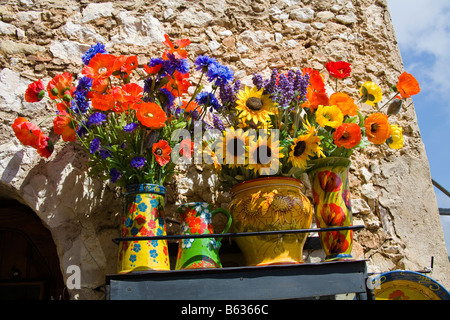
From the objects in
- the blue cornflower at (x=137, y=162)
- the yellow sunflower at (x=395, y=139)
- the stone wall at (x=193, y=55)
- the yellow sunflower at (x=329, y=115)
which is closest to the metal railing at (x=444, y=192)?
the stone wall at (x=193, y=55)

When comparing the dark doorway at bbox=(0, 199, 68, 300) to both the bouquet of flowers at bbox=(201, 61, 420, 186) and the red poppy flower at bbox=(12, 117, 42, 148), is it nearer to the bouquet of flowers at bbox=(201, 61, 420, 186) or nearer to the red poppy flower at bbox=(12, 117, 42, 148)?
the red poppy flower at bbox=(12, 117, 42, 148)

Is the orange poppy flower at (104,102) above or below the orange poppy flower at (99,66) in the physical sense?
below

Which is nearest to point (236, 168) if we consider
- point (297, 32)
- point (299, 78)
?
point (299, 78)

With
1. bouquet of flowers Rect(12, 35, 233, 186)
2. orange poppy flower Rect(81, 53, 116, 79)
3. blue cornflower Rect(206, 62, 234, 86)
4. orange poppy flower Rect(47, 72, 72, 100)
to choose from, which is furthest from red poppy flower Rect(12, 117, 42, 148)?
blue cornflower Rect(206, 62, 234, 86)

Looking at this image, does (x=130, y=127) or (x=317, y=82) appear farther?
(x=317, y=82)

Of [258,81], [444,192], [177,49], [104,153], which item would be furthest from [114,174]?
[444,192]

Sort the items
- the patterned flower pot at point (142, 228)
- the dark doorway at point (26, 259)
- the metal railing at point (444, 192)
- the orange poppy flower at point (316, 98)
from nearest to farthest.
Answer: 1. the patterned flower pot at point (142, 228)
2. the orange poppy flower at point (316, 98)
3. the dark doorway at point (26, 259)
4. the metal railing at point (444, 192)

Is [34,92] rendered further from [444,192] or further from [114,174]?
[444,192]

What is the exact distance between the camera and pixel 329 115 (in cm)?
133

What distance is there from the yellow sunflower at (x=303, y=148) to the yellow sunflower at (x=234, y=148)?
0.49ft

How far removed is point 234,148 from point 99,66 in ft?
1.65

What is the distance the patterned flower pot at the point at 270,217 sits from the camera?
1.24 meters

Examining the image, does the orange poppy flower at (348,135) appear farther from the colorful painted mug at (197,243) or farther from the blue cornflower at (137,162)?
the blue cornflower at (137,162)

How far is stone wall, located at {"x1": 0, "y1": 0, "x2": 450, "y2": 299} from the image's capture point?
1.44 meters
